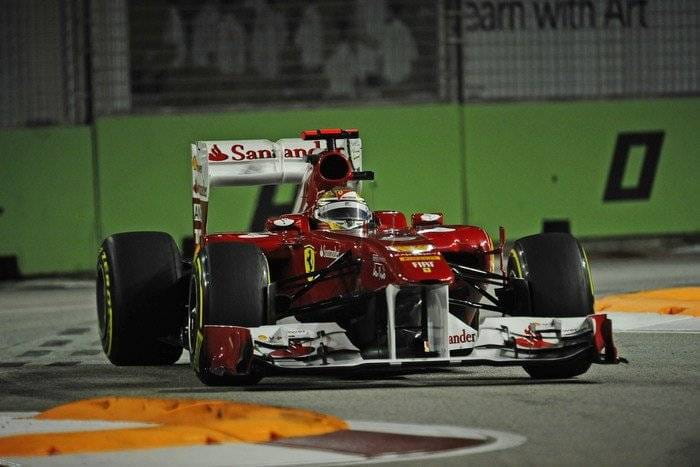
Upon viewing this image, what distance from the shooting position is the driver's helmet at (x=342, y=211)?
10914 millimetres

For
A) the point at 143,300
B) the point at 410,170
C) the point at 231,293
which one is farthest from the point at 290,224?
the point at 410,170

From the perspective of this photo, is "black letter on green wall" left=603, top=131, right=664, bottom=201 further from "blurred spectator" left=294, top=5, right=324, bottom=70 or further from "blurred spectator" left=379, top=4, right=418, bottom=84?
"blurred spectator" left=294, top=5, right=324, bottom=70

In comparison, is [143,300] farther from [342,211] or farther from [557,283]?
[557,283]

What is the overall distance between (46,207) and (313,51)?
12.2ft

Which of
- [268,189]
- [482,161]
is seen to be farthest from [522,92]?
[268,189]

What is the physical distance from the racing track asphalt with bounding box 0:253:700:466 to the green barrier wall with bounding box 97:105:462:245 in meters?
6.15

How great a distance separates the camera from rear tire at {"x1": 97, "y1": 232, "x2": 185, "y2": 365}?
11.2 metres

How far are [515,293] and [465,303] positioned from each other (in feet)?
1.60

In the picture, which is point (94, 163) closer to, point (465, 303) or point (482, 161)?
point (482, 161)

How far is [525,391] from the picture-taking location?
9391mm

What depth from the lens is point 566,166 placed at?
794 inches

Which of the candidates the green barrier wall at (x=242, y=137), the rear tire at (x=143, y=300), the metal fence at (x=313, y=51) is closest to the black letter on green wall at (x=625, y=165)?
the metal fence at (x=313, y=51)

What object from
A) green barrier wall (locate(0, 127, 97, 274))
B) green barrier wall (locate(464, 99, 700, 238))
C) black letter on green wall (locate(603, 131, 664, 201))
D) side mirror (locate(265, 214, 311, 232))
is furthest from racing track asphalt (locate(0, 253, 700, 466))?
black letter on green wall (locate(603, 131, 664, 201))

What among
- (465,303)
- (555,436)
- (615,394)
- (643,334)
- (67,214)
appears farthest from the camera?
(67,214)
